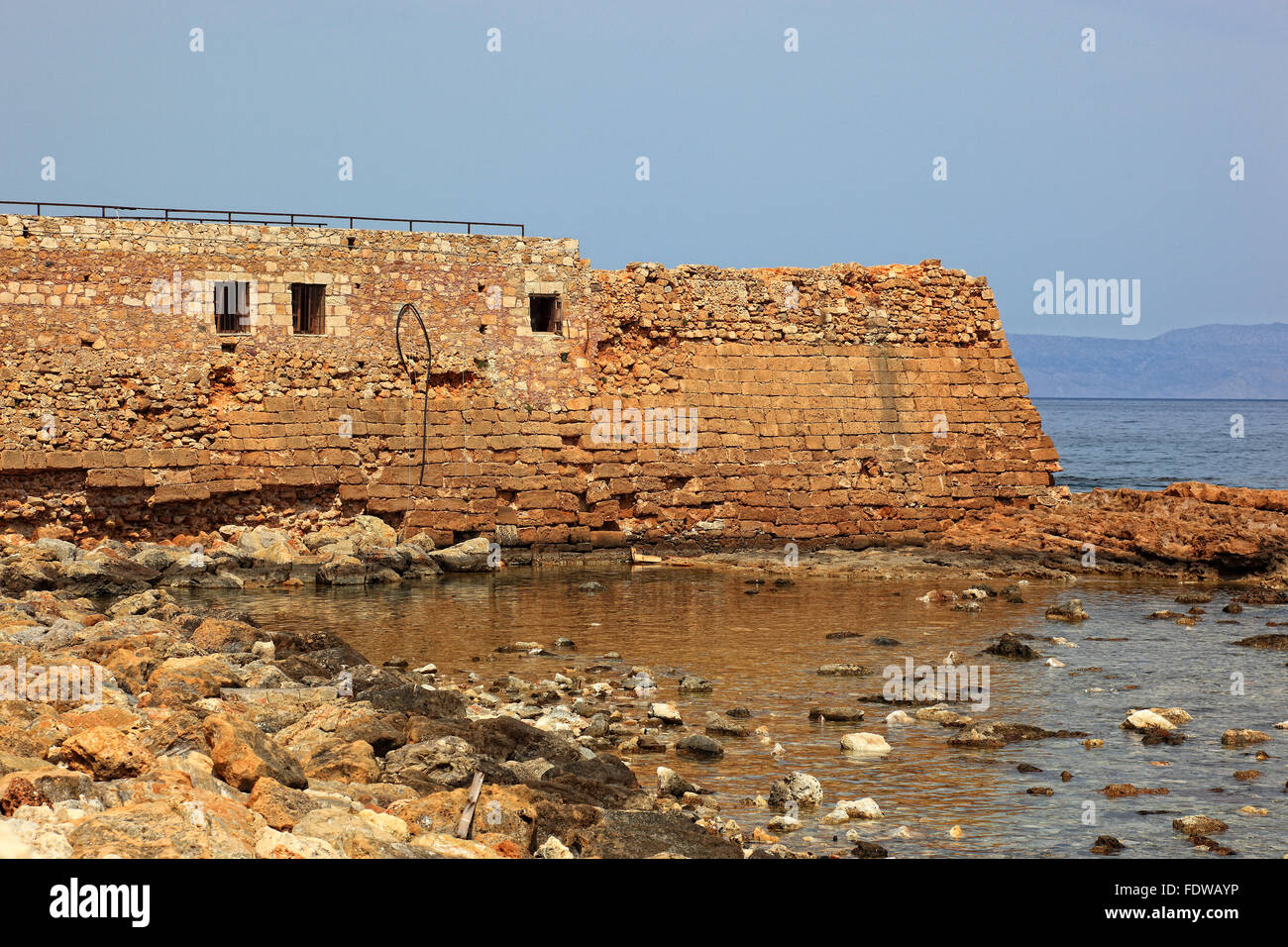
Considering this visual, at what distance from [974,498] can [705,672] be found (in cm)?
1189

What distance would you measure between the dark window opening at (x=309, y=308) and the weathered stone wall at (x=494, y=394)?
0.64 ft

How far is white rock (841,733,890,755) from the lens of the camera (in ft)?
38.3

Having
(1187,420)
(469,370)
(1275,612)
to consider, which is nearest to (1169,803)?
(1275,612)

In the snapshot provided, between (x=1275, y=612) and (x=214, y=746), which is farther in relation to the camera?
(x=1275, y=612)

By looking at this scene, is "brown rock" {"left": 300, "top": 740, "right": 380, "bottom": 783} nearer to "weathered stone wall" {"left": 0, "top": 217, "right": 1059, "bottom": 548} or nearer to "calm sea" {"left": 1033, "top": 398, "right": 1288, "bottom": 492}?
"weathered stone wall" {"left": 0, "top": 217, "right": 1059, "bottom": 548}

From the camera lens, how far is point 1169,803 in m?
10.2

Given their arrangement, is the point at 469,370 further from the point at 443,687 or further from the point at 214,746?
the point at 214,746

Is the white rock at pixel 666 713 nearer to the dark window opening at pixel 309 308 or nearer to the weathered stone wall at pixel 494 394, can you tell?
the weathered stone wall at pixel 494 394

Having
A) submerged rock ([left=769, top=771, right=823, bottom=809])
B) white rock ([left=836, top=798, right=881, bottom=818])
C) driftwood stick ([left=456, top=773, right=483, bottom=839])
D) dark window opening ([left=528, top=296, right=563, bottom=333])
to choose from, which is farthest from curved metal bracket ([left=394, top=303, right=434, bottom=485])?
driftwood stick ([left=456, top=773, right=483, bottom=839])

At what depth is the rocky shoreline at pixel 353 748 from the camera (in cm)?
709

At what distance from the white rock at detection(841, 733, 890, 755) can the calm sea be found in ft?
55.0

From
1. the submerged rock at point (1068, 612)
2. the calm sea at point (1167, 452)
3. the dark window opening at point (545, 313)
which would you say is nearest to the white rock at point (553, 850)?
the submerged rock at point (1068, 612)

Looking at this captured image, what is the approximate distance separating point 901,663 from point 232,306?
44.0 feet
